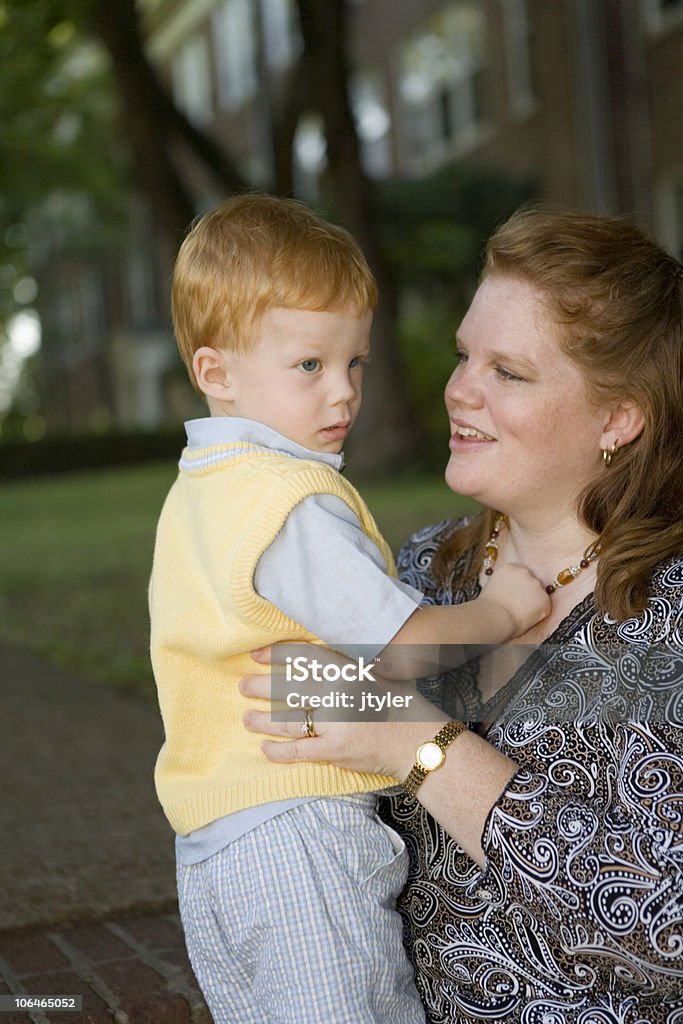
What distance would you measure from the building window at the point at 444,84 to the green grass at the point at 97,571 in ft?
24.9

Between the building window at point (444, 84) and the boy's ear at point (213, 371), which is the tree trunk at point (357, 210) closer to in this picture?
the boy's ear at point (213, 371)

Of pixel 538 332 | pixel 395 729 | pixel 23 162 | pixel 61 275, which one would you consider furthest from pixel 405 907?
pixel 61 275

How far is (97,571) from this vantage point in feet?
34.3

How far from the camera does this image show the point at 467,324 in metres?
2.29

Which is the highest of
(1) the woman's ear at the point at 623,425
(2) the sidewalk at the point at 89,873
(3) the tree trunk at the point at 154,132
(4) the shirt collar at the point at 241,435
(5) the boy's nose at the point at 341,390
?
(3) the tree trunk at the point at 154,132

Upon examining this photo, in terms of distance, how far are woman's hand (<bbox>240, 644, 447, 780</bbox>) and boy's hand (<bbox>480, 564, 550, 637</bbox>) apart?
27 centimetres

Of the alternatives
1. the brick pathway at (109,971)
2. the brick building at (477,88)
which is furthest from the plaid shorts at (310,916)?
the brick building at (477,88)

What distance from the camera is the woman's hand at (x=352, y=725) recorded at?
1875 mm

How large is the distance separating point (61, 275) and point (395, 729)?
133 feet

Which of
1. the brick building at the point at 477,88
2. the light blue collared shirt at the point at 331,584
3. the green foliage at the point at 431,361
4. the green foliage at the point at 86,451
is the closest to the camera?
the light blue collared shirt at the point at 331,584

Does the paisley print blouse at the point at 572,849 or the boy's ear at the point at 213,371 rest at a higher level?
the boy's ear at the point at 213,371

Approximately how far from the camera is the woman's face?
85.6 inches

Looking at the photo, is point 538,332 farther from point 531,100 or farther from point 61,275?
point 61,275

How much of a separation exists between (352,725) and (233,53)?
29194 mm
